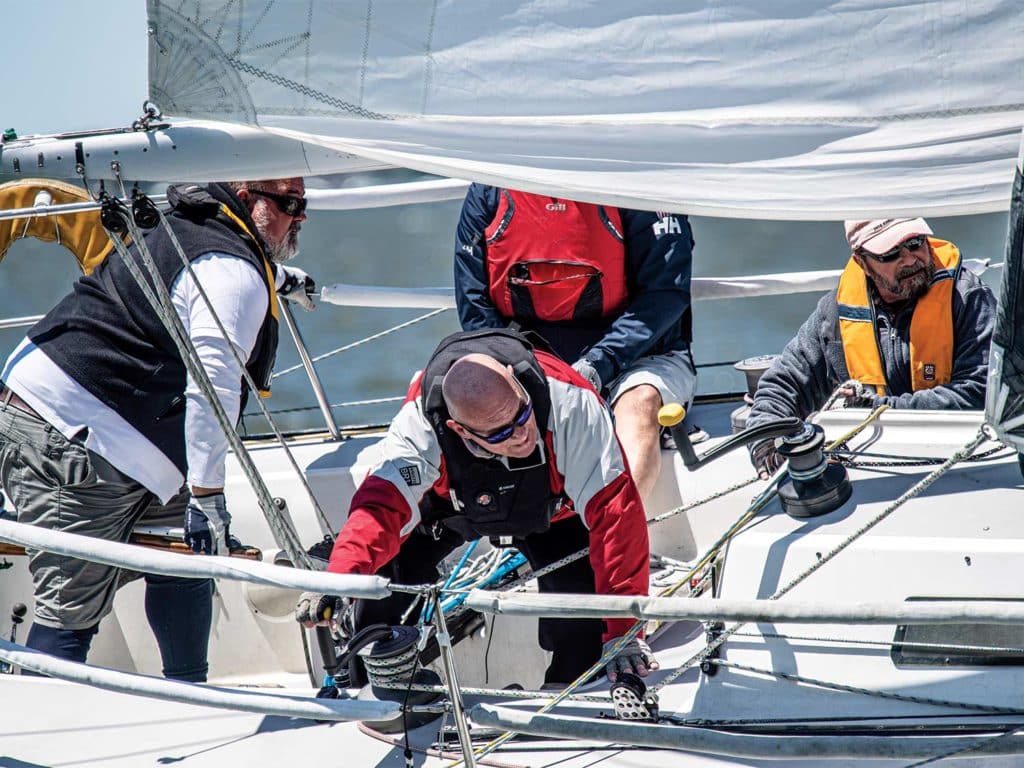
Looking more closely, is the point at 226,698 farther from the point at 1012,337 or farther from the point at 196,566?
the point at 1012,337

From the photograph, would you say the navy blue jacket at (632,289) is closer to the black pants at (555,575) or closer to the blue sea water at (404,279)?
the black pants at (555,575)

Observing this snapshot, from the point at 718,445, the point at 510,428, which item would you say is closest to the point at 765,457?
the point at 718,445

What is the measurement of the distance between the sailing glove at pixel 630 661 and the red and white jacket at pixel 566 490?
0.03 metres

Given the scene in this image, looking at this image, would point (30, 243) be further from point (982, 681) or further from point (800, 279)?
point (982, 681)

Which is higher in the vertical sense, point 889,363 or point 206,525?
point 889,363

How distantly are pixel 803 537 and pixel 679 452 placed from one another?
25.8 inches

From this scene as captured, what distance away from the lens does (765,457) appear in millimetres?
2648

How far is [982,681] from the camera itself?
1.96m

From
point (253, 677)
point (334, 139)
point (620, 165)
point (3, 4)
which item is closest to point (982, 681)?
point (620, 165)

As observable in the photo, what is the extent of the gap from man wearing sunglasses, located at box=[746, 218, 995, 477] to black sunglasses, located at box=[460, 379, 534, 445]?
29.4 inches

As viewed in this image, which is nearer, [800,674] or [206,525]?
[800,674]

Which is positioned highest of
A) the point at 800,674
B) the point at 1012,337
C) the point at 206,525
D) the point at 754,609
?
the point at 1012,337

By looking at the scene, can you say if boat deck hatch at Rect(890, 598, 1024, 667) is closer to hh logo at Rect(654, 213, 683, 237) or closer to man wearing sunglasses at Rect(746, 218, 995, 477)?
man wearing sunglasses at Rect(746, 218, 995, 477)

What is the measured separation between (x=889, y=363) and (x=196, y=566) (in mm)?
1705
